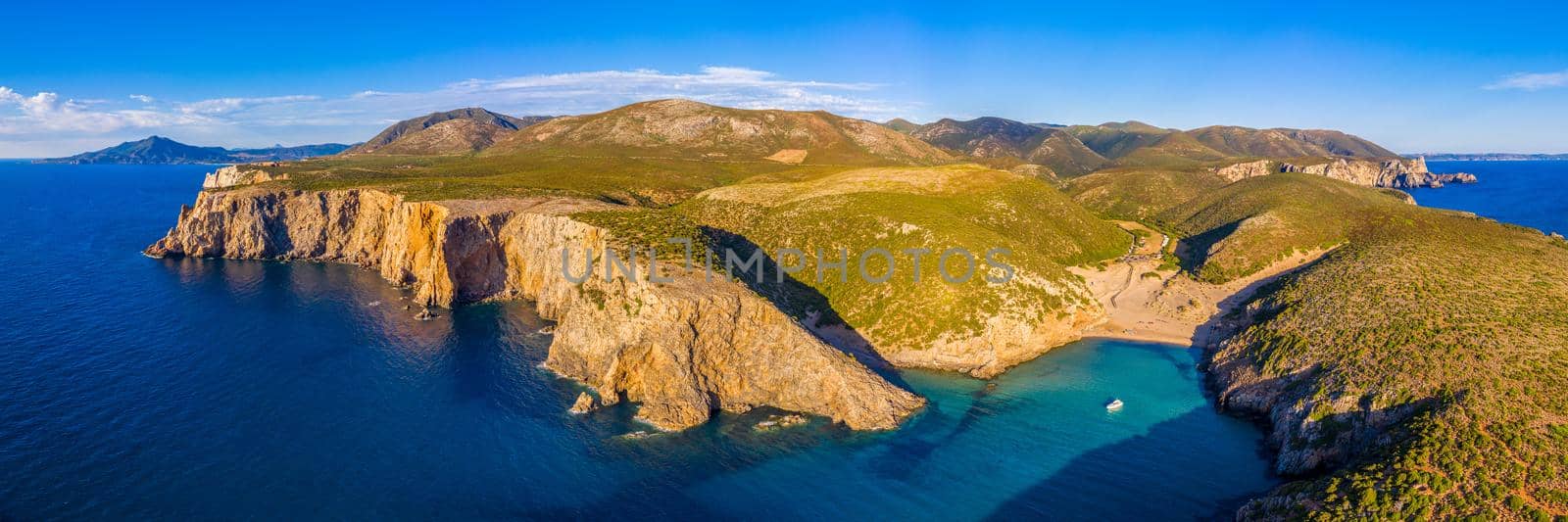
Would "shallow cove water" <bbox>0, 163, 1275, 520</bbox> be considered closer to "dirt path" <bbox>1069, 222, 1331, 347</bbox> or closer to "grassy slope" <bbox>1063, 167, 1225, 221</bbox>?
A: "dirt path" <bbox>1069, 222, 1331, 347</bbox>

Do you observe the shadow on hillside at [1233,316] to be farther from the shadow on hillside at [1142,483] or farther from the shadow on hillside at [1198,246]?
the shadow on hillside at [1142,483]

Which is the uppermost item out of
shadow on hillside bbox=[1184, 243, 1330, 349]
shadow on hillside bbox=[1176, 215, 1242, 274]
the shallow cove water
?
shadow on hillside bbox=[1176, 215, 1242, 274]

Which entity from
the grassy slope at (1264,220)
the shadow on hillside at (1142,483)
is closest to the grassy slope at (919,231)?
the grassy slope at (1264,220)

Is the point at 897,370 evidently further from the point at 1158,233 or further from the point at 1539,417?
the point at 1158,233

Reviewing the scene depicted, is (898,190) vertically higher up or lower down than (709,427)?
higher up

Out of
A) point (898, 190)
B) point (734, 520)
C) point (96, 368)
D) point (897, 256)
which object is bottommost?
point (734, 520)

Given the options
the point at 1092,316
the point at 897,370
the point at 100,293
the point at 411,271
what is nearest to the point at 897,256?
the point at 897,370

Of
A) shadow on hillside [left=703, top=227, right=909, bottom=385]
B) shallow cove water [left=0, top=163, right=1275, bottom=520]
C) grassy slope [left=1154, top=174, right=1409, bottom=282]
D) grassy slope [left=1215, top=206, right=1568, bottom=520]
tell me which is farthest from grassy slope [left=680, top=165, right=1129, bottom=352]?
grassy slope [left=1215, top=206, right=1568, bottom=520]
